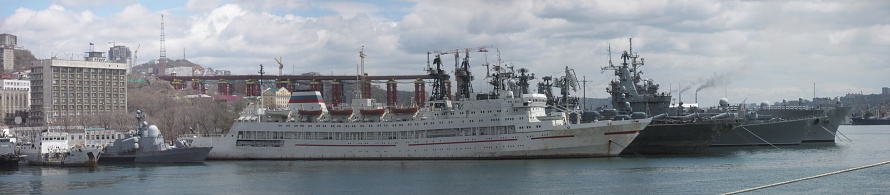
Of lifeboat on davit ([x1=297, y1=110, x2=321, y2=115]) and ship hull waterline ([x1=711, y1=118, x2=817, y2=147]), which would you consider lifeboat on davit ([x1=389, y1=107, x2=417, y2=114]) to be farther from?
ship hull waterline ([x1=711, y1=118, x2=817, y2=147])

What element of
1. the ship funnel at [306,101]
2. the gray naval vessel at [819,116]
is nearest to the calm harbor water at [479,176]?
the ship funnel at [306,101]

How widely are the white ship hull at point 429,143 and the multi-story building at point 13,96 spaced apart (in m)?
59.5

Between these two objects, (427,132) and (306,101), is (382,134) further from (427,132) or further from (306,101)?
→ (306,101)

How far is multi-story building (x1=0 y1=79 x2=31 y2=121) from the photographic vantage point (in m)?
111

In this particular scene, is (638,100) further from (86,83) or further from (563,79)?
(86,83)

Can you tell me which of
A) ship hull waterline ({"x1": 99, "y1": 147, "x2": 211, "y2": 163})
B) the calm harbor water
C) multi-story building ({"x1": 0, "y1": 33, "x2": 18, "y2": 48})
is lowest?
the calm harbor water

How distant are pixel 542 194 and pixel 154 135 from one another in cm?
3466

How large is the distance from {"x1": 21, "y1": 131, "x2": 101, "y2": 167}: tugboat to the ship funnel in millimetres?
14451

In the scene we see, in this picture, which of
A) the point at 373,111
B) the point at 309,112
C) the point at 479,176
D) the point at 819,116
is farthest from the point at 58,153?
the point at 819,116

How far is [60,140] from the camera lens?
65.1 meters

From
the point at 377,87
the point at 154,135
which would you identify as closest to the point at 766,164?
the point at 154,135

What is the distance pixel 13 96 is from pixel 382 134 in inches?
2910

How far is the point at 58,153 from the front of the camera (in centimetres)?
6259

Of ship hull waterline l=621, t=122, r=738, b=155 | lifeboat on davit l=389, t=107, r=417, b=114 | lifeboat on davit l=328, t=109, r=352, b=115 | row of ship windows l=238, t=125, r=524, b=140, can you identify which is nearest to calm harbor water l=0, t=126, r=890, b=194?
ship hull waterline l=621, t=122, r=738, b=155
